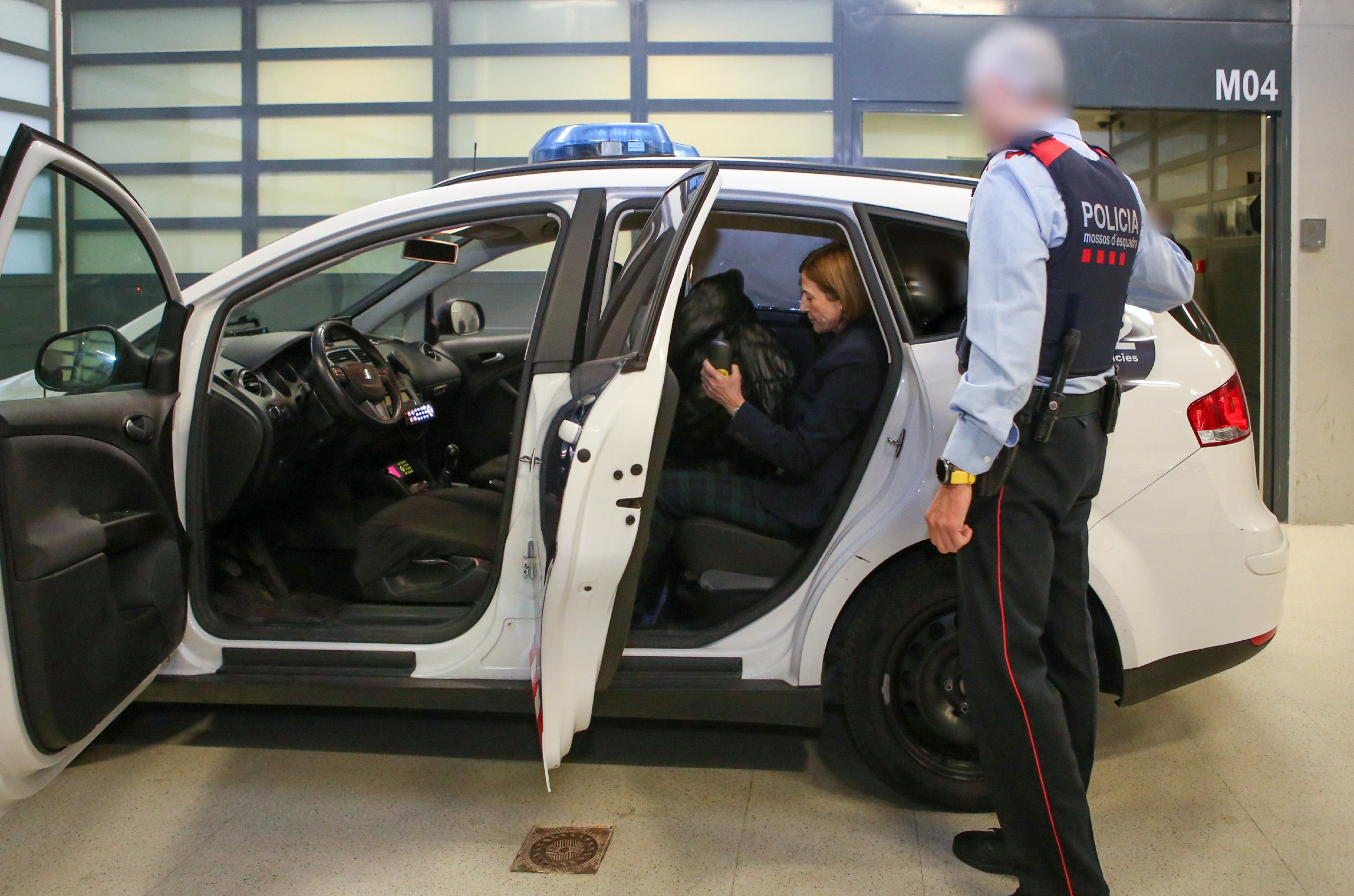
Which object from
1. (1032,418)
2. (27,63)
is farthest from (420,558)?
(27,63)

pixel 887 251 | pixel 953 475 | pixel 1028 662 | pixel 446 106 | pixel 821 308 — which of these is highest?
pixel 446 106

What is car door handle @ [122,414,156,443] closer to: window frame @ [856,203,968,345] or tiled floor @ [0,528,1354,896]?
tiled floor @ [0,528,1354,896]

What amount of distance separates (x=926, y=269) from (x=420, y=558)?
1.56 meters

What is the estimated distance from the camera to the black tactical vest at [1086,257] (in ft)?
5.62

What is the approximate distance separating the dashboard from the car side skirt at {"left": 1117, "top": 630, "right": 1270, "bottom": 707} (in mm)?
2060

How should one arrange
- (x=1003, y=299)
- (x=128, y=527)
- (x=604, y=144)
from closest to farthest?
(x=1003, y=299)
(x=128, y=527)
(x=604, y=144)

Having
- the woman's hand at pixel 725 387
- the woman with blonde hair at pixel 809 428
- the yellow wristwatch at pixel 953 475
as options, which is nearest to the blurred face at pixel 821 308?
the woman with blonde hair at pixel 809 428

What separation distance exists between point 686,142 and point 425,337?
253 centimetres

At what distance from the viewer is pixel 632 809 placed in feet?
7.83

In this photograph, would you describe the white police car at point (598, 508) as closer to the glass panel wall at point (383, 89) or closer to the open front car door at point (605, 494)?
the open front car door at point (605, 494)

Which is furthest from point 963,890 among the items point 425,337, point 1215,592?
point 425,337

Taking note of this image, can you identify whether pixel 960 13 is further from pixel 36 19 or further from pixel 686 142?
pixel 36 19

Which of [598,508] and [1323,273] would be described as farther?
[1323,273]

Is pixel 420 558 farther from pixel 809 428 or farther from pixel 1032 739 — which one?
pixel 1032 739
